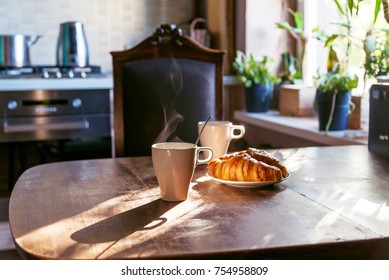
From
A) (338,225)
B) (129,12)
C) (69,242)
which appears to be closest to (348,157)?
(338,225)

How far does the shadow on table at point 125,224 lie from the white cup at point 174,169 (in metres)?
0.03

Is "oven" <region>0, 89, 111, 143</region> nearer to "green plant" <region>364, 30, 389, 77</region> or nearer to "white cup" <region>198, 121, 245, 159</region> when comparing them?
"green plant" <region>364, 30, 389, 77</region>

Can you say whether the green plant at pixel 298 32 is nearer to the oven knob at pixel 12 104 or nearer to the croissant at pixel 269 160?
A: the oven knob at pixel 12 104

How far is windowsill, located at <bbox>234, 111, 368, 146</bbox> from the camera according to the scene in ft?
6.93

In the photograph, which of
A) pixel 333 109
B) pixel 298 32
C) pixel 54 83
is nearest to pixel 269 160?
pixel 333 109

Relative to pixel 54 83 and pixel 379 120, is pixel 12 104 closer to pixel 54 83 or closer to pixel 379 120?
pixel 54 83

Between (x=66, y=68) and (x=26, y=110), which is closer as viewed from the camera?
(x=26, y=110)

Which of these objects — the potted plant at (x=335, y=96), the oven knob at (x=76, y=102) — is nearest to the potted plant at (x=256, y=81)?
the potted plant at (x=335, y=96)

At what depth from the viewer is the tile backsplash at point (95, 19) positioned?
3248 mm

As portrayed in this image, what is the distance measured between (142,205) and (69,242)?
24 cm

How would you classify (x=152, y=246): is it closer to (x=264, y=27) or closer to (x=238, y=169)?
(x=238, y=169)

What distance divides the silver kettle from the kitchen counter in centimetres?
22

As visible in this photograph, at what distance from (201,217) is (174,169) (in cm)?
13

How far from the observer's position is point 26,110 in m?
2.87
